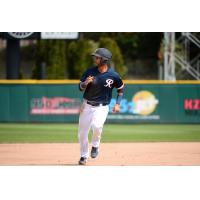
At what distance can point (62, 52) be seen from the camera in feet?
111

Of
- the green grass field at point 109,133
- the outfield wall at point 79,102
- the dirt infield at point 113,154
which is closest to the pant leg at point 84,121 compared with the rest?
the dirt infield at point 113,154

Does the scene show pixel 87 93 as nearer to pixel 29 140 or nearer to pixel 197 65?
pixel 29 140

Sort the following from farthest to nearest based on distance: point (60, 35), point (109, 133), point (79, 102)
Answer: point (60, 35) < point (79, 102) < point (109, 133)

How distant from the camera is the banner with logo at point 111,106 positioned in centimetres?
2602

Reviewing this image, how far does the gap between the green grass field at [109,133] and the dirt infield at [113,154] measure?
1625 mm

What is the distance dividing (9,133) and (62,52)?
1328 centimetres

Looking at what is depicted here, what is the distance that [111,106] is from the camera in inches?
1043

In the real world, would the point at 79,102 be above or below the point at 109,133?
above

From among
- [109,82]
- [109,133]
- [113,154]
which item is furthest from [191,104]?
[109,82]

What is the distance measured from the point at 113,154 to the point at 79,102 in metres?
11.8

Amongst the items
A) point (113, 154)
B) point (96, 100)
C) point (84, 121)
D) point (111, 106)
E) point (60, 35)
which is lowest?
point (111, 106)

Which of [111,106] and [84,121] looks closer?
[84,121]

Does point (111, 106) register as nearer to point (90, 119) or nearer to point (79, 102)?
point (79, 102)
